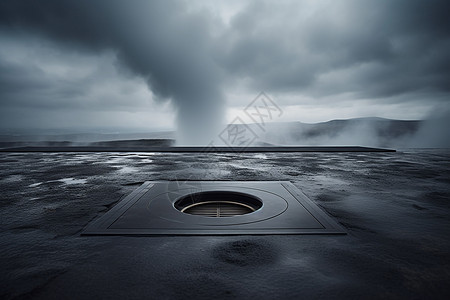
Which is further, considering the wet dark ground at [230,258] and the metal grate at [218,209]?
the metal grate at [218,209]

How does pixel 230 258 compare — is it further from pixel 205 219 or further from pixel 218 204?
pixel 218 204

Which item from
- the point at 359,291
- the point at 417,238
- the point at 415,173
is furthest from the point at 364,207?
the point at 415,173

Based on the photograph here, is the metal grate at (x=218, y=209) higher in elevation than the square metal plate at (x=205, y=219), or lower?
lower

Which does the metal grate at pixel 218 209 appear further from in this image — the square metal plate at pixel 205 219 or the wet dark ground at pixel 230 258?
the wet dark ground at pixel 230 258

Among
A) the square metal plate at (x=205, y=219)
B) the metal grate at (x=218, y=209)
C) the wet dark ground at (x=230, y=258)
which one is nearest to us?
the wet dark ground at (x=230, y=258)

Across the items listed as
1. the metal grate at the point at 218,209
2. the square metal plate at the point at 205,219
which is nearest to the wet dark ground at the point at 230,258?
the square metal plate at the point at 205,219

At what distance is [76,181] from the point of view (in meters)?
4.51

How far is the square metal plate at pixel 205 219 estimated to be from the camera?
229 centimetres

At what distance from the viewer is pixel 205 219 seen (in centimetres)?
260

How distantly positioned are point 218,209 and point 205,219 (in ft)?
2.90

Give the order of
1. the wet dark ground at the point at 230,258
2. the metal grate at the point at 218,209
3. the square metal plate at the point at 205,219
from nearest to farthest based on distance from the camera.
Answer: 1. the wet dark ground at the point at 230,258
2. the square metal plate at the point at 205,219
3. the metal grate at the point at 218,209

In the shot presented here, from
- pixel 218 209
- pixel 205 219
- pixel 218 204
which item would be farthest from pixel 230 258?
pixel 218 204

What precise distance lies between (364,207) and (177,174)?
3639mm

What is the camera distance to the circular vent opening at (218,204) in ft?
11.0
